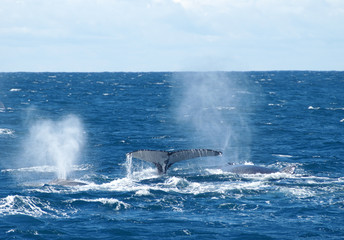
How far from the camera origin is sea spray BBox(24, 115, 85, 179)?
35594 mm

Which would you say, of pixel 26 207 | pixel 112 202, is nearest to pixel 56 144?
pixel 26 207

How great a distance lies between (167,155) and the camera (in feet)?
85.5

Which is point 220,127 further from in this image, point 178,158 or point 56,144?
point 178,158

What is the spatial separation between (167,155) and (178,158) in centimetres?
55

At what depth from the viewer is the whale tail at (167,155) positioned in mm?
24781

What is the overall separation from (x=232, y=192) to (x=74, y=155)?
53.6 feet

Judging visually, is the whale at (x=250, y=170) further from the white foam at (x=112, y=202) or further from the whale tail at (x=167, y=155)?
the white foam at (x=112, y=202)

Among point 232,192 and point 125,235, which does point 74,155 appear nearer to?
point 232,192

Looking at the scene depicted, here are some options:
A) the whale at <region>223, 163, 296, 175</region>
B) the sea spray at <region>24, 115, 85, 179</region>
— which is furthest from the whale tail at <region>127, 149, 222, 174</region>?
the sea spray at <region>24, 115, 85, 179</region>

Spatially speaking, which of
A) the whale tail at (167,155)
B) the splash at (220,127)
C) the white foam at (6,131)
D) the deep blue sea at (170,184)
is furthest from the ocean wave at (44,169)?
the white foam at (6,131)

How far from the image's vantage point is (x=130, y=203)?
23234 millimetres

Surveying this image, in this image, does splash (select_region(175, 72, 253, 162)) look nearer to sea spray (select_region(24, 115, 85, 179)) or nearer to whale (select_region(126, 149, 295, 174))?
whale (select_region(126, 149, 295, 174))

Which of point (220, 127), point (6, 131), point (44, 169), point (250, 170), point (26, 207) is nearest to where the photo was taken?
point (26, 207)


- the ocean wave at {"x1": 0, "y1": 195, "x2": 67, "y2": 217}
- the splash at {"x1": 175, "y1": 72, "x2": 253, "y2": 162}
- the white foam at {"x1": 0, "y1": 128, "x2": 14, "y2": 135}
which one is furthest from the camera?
the white foam at {"x1": 0, "y1": 128, "x2": 14, "y2": 135}
